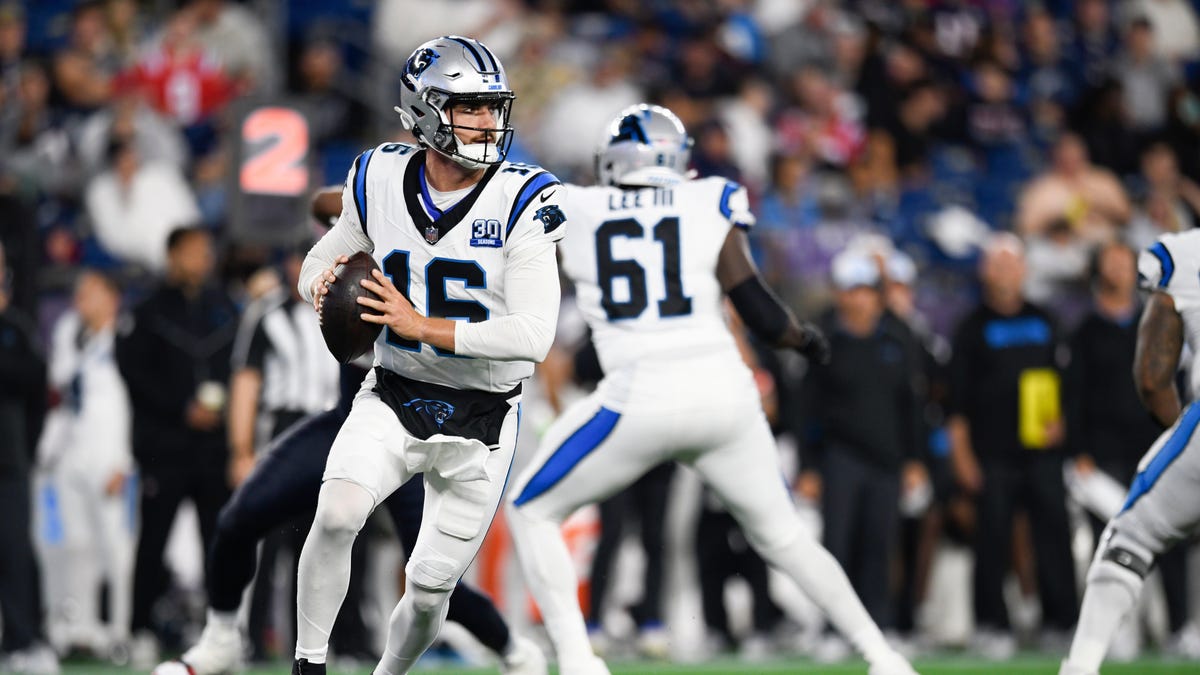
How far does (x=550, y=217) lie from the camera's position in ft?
17.0

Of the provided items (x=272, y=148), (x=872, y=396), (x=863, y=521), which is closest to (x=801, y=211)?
(x=872, y=396)

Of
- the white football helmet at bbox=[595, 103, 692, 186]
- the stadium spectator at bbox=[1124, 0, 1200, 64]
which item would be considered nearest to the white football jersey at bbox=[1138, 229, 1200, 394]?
the white football helmet at bbox=[595, 103, 692, 186]

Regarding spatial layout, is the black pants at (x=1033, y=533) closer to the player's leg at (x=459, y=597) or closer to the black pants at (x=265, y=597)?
the black pants at (x=265, y=597)

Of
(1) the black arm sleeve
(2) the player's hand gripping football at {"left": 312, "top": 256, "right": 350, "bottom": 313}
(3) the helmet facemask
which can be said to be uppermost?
(3) the helmet facemask

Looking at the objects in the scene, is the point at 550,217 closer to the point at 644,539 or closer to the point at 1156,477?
the point at 1156,477

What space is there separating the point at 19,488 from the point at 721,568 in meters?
3.93

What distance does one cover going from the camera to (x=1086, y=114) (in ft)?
49.5

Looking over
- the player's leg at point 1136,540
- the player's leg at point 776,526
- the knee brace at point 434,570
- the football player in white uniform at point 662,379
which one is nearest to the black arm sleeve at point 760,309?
the football player in white uniform at point 662,379

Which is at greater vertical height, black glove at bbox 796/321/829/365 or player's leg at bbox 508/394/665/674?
black glove at bbox 796/321/829/365

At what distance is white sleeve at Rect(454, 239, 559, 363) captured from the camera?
5078mm

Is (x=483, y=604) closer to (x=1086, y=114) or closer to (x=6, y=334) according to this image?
(x=6, y=334)

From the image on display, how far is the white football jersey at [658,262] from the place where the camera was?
651cm

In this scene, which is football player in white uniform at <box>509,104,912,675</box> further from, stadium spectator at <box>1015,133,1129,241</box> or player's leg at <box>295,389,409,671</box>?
stadium spectator at <box>1015,133,1129,241</box>

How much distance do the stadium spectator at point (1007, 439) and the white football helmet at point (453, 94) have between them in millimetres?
5341
